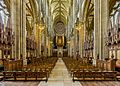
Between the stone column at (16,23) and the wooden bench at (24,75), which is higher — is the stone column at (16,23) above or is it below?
above

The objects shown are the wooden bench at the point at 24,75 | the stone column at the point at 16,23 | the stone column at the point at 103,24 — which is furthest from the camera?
the stone column at the point at 16,23

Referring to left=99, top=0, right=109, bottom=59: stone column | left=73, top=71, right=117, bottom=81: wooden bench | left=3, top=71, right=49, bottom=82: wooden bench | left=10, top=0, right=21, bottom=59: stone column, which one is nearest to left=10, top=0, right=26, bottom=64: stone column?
left=10, top=0, right=21, bottom=59: stone column

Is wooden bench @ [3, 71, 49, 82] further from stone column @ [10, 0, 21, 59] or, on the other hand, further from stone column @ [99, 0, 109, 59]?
stone column @ [99, 0, 109, 59]

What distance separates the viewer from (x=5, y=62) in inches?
582

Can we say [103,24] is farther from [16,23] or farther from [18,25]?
[16,23]

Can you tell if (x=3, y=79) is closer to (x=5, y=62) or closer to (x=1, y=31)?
(x=5, y=62)

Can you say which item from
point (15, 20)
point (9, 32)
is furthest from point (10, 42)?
point (15, 20)

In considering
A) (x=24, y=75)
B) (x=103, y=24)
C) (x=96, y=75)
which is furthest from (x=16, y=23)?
(x=96, y=75)

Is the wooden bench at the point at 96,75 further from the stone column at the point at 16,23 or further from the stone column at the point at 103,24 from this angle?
the stone column at the point at 16,23

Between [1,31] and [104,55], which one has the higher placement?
[1,31]

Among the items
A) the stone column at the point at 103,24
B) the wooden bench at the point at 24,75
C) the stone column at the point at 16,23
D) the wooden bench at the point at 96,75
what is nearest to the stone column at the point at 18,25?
the stone column at the point at 16,23

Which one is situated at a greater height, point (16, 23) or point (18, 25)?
point (16, 23)

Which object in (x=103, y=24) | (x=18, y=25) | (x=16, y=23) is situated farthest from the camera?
(x=18, y=25)

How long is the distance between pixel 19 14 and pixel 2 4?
1461cm
